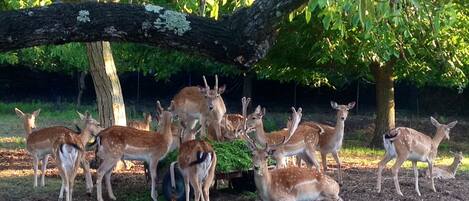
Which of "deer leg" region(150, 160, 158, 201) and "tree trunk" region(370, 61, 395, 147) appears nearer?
"deer leg" region(150, 160, 158, 201)

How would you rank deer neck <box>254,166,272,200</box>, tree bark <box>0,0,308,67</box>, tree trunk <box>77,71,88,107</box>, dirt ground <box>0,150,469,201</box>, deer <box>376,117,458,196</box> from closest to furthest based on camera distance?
tree bark <box>0,0,308,67</box> → deer neck <box>254,166,272,200</box> → dirt ground <box>0,150,469,201</box> → deer <box>376,117,458,196</box> → tree trunk <box>77,71,88,107</box>

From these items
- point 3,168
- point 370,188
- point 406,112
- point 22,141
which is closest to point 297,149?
point 370,188

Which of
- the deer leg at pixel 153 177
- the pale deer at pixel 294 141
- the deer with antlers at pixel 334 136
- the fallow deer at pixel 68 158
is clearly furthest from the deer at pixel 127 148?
the deer with antlers at pixel 334 136

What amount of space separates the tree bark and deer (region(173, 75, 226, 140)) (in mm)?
3568

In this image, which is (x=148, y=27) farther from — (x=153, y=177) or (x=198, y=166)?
(x=153, y=177)

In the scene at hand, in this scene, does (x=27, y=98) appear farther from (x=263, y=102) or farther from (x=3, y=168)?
(x=3, y=168)

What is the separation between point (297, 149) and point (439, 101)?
15487 millimetres

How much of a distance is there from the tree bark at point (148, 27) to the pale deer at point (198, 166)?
7.88 feet

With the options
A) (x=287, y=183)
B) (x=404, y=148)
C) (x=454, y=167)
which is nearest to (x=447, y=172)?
(x=454, y=167)

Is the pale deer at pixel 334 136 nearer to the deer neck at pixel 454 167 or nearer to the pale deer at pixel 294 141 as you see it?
the pale deer at pixel 294 141

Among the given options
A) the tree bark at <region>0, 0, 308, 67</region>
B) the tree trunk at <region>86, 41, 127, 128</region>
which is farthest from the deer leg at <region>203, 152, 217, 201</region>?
the tree trunk at <region>86, 41, 127, 128</region>

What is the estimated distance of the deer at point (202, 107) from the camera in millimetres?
9891

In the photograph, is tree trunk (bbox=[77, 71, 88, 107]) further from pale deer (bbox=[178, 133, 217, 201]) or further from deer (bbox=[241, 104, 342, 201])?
deer (bbox=[241, 104, 342, 201])

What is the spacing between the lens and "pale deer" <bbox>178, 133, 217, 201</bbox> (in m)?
8.45
